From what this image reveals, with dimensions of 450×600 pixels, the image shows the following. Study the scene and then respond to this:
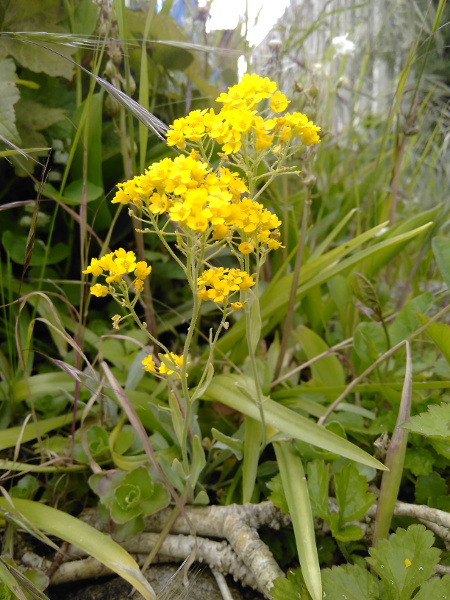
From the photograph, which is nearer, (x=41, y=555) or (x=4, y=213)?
(x=41, y=555)

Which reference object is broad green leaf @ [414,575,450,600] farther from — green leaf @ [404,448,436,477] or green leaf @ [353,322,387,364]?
green leaf @ [353,322,387,364]

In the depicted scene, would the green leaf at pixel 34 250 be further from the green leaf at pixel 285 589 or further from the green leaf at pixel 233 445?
the green leaf at pixel 285 589

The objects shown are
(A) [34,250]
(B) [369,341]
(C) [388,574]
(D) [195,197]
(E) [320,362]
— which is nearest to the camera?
(D) [195,197]

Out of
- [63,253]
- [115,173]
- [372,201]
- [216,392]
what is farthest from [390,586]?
[372,201]

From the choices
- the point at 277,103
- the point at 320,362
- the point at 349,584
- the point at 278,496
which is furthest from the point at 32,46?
the point at 349,584

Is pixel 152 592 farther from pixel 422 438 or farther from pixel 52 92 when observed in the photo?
pixel 52 92

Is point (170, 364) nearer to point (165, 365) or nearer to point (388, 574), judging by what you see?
point (165, 365)
